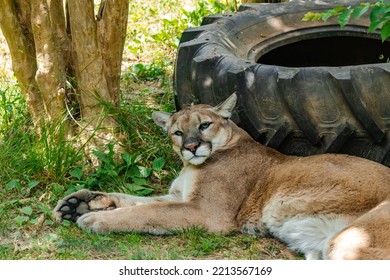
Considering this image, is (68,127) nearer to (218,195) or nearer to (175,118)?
(175,118)

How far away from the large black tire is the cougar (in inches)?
7.3

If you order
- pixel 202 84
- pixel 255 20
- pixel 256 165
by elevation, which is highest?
pixel 255 20

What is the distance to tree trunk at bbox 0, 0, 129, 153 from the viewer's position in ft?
22.4

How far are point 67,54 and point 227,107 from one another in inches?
65.5

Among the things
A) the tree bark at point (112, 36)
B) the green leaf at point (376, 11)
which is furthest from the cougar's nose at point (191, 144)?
the green leaf at point (376, 11)

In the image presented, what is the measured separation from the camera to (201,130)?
632 cm

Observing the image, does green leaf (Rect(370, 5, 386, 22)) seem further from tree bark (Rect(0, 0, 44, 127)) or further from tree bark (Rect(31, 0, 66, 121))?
tree bark (Rect(0, 0, 44, 127))

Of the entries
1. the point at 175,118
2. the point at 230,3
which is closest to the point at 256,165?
the point at 175,118

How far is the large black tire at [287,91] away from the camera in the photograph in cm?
610

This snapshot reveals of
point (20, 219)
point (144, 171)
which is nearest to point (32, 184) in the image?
point (20, 219)

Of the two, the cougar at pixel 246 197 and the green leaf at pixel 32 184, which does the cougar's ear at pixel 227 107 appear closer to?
the cougar at pixel 246 197

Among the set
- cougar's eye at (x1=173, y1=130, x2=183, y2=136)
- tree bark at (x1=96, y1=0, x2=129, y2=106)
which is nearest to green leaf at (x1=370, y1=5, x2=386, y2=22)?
cougar's eye at (x1=173, y1=130, x2=183, y2=136)

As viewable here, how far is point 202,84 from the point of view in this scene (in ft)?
21.8

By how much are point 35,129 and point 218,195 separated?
190 centimetres
